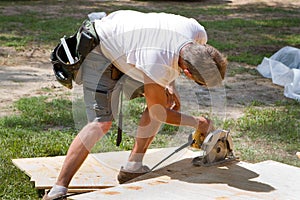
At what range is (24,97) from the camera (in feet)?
22.3

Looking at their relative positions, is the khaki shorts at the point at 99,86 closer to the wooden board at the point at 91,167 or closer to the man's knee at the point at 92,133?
the man's knee at the point at 92,133

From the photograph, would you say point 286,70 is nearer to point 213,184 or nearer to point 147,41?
point 213,184

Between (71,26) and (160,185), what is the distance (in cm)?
803

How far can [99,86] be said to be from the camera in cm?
394

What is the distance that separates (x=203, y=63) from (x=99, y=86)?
2.39 feet

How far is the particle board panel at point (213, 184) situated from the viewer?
3592mm

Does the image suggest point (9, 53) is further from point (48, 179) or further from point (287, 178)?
point (287, 178)

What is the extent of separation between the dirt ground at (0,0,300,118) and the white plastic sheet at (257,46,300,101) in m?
0.10

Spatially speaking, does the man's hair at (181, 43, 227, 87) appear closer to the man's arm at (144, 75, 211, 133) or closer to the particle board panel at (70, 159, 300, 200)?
the man's arm at (144, 75, 211, 133)

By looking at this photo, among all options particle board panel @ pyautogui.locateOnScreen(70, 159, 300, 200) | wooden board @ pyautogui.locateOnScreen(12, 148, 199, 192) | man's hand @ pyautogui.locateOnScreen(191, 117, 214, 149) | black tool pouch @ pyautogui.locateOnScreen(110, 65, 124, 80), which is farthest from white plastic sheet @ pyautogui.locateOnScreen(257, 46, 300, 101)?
black tool pouch @ pyautogui.locateOnScreen(110, 65, 124, 80)

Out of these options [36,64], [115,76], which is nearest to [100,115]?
[115,76]

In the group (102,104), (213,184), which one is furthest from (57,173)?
(213,184)

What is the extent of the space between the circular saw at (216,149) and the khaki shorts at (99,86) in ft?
1.81

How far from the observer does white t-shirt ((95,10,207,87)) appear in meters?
→ 3.60
